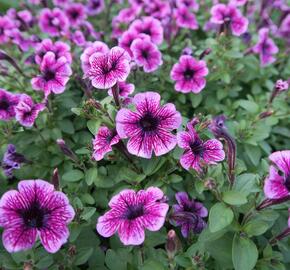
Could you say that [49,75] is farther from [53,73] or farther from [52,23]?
[52,23]

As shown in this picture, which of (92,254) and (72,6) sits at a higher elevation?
(72,6)

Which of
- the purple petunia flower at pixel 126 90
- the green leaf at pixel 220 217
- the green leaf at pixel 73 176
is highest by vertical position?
the purple petunia flower at pixel 126 90

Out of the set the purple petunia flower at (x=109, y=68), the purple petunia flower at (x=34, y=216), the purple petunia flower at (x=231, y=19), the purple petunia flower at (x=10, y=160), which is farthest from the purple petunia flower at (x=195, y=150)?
the purple petunia flower at (x=231, y=19)

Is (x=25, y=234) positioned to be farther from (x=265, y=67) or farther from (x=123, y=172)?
(x=265, y=67)

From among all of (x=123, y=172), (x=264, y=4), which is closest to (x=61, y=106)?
(x=123, y=172)

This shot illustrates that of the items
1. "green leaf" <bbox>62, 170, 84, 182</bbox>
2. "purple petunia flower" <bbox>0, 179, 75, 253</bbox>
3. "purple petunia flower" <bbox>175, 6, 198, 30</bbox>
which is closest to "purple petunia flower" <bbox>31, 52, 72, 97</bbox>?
"green leaf" <bbox>62, 170, 84, 182</bbox>

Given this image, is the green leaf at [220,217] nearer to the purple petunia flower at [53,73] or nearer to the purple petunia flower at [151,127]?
the purple petunia flower at [151,127]

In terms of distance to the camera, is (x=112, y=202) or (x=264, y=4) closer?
(x=112, y=202)

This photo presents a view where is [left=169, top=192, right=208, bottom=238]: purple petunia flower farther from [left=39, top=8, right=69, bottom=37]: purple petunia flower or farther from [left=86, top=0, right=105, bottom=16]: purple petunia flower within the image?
[left=86, top=0, right=105, bottom=16]: purple petunia flower
